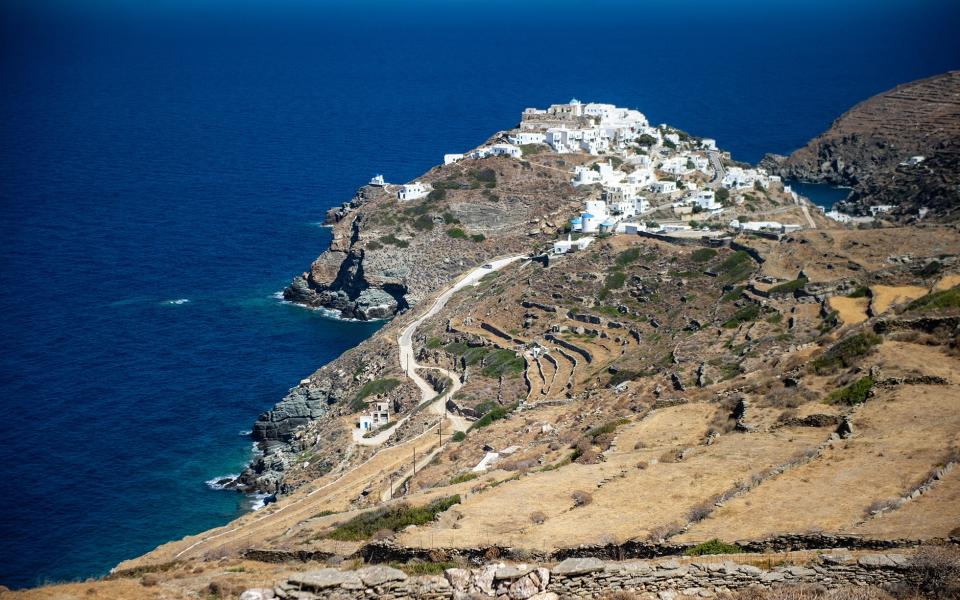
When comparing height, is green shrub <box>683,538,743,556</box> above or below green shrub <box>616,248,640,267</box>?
below

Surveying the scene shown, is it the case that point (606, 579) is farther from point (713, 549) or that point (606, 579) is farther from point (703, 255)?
point (703, 255)

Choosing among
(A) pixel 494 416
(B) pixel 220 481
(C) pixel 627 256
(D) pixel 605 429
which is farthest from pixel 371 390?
(D) pixel 605 429

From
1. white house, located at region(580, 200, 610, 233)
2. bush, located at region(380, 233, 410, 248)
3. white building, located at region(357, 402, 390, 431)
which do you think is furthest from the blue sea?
white house, located at region(580, 200, 610, 233)

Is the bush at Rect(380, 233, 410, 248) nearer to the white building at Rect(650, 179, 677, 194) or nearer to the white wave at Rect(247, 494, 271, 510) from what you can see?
the white building at Rect(650, 179, 677, 194)

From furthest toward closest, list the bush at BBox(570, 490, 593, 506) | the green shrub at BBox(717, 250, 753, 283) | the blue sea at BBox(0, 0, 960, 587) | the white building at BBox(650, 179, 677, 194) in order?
1. the white building at BBox(650, 179, 677, 194)
2. the green shrub at BBox(717, 250, 753, 283)
3. the blue sea at BBox(0, 0, 960, 587)
4. the bush at BBox(570, 490, 593, 506)

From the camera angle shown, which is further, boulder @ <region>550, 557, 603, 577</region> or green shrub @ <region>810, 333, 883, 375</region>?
green shrub @ <region>810, 333, 883, 375</region>

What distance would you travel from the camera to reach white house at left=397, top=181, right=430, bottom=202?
11962 cm

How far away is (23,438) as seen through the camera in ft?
242

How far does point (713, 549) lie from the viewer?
23.2 meters

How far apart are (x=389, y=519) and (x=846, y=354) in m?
18.5

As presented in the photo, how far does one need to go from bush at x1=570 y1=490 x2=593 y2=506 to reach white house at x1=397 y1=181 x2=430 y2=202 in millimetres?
92761

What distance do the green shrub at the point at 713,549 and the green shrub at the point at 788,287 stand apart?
135 ft

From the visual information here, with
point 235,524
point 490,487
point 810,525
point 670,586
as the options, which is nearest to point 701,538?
point 810,525

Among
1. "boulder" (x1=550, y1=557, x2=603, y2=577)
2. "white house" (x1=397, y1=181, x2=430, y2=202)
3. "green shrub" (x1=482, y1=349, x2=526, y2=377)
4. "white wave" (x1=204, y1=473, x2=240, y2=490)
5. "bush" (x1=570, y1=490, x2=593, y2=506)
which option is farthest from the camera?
"white house" (x1=397, y1=181, x2=430, y2=202)
